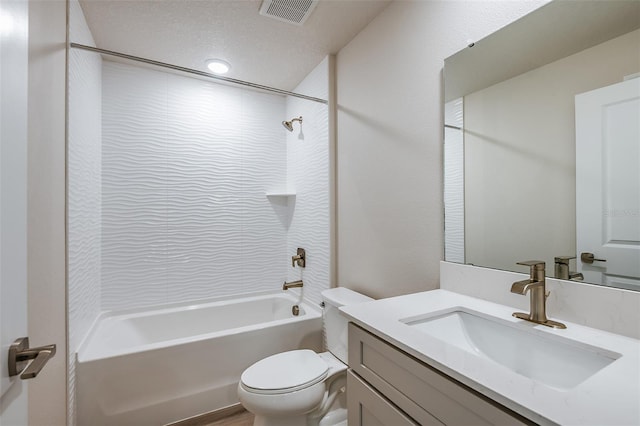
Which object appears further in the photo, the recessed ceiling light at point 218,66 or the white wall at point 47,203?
the recessed ceiling light at point 218,66

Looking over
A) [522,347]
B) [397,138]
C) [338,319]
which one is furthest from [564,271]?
[338,319]

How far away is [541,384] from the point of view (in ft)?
1.73

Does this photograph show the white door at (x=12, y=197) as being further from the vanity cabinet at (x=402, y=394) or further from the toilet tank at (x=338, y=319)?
the toilet tank at (x=338, y=319)

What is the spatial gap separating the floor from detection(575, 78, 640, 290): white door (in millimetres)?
1856

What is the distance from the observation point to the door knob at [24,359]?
551 millimetres

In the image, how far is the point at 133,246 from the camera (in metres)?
2.25

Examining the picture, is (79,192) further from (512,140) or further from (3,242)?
(512,140)

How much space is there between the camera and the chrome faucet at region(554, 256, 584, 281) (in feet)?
2.86

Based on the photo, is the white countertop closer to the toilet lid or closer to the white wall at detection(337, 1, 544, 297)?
the white wall at detection(337, 1, 544, 297)

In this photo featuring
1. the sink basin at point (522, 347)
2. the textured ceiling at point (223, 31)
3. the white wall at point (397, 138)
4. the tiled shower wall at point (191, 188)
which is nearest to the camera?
the sink basin at point (522, 347)

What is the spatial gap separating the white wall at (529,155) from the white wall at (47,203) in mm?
1668

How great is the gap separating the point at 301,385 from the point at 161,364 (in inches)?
33.5

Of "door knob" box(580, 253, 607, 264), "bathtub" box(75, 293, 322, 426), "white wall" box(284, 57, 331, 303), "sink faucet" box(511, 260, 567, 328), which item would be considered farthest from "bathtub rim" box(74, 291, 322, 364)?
"door knob" box(580, 253, 607, 264)

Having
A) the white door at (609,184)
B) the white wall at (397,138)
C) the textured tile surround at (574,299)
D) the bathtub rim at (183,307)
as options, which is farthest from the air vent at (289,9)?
the bathtub rim at (183,307)
